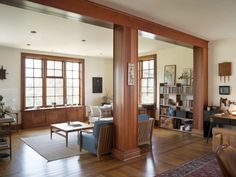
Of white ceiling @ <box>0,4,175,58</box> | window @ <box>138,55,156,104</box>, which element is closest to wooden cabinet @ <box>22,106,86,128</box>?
white ceiling @ <box>0,4,175,58</box>

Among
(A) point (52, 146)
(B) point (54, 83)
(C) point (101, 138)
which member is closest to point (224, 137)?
(C) point (101, 138)

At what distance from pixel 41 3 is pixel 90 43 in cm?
340

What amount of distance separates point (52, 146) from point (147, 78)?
440 centimetres

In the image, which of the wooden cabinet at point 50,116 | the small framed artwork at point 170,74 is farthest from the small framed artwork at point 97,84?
the small framed artwork at point 170,74

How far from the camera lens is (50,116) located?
24.7 feet

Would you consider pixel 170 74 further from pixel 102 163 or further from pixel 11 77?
pixel 11 77

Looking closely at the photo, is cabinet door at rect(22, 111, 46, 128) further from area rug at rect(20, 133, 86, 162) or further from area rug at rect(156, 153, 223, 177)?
area rug at rect(156, 153, 223, 177)

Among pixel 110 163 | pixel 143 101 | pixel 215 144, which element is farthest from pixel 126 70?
pixel 143 101

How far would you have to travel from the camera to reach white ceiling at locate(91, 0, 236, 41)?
3359mm

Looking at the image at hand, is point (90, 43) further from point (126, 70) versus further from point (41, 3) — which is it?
point (41, 3)

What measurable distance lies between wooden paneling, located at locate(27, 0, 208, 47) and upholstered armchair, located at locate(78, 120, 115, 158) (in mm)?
1940

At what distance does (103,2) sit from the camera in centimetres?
338

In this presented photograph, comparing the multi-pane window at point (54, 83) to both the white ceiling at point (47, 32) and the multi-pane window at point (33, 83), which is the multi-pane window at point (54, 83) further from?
the white ceiling at point (47, 32)

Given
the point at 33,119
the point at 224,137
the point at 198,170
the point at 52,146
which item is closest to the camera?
the point at 198,170
